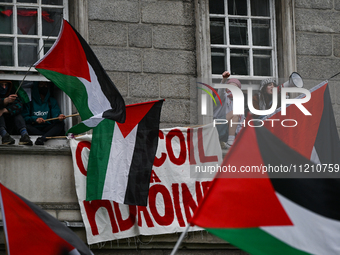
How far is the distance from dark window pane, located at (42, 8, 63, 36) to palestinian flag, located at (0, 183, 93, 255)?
4520mm

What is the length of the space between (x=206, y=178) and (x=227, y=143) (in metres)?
0.87

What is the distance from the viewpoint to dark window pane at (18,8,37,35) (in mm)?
10375

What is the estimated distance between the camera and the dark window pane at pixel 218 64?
1126cm

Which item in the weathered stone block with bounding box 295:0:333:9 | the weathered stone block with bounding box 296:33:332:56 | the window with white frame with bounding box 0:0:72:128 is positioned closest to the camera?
the window with white frame with bounding box 0:0:72:128

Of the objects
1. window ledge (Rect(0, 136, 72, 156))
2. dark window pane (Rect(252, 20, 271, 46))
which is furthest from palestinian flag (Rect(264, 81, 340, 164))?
window ledge (Rect(0, 136, 72, 156))

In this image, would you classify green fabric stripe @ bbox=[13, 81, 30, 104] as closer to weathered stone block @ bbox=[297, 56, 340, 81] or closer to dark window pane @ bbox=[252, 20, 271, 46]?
dark window pane @ bbox=[252, 20, 271, 46]

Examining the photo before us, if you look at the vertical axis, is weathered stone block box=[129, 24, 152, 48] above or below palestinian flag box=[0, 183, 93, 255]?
above

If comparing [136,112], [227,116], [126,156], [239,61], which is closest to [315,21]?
[239,61]

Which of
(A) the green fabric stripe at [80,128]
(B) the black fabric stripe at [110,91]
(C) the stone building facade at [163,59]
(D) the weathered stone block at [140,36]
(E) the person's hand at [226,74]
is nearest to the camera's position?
(B) the black fabric stripe at [110,91]

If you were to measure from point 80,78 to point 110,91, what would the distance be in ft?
1.46

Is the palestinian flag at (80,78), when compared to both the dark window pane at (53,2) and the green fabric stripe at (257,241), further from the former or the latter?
the green fabric stripe at (257,241)

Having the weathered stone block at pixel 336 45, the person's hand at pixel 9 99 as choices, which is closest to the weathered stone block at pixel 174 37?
the person's hand at pixel 9 99

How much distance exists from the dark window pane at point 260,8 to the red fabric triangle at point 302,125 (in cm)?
256

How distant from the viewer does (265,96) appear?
10859 mm
